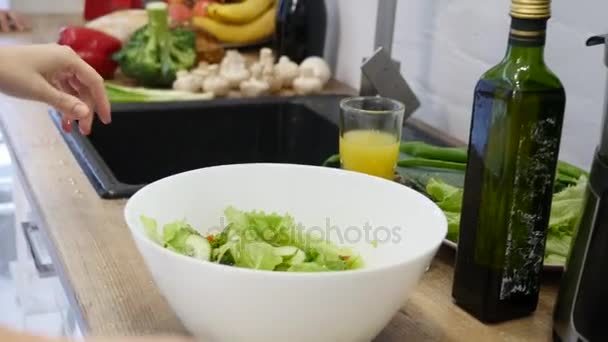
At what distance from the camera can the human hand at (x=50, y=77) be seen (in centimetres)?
94

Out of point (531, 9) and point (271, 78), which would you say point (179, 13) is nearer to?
point (271, 78)

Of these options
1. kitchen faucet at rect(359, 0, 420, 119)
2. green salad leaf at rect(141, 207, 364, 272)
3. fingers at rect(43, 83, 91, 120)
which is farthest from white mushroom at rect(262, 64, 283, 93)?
green salad leaf at rect(141, 207, 364, 272)

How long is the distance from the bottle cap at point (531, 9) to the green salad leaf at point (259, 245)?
283 millimetres

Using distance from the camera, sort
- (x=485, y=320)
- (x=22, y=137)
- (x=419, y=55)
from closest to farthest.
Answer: (x=485, y=320), (x=22, y=137), (x=419, y=55)

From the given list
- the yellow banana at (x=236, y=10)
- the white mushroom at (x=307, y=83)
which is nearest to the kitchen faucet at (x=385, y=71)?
the white mushroom at (x=307, y=83)

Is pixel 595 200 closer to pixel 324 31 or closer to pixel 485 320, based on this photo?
pixel 485 320

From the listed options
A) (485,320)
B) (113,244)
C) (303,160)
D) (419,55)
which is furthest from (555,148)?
(303,160)

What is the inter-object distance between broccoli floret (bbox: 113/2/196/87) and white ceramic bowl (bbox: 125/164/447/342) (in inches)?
34.7

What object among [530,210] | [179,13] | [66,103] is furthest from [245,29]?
[530,210]

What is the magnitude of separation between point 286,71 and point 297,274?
3.61 ft

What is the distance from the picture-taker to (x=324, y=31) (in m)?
1.85

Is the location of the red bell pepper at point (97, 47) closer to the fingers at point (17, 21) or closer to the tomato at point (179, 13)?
the tomato at point (179, 13)

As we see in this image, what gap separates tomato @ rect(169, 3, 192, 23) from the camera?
74.6 inches

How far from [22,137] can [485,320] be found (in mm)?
874
